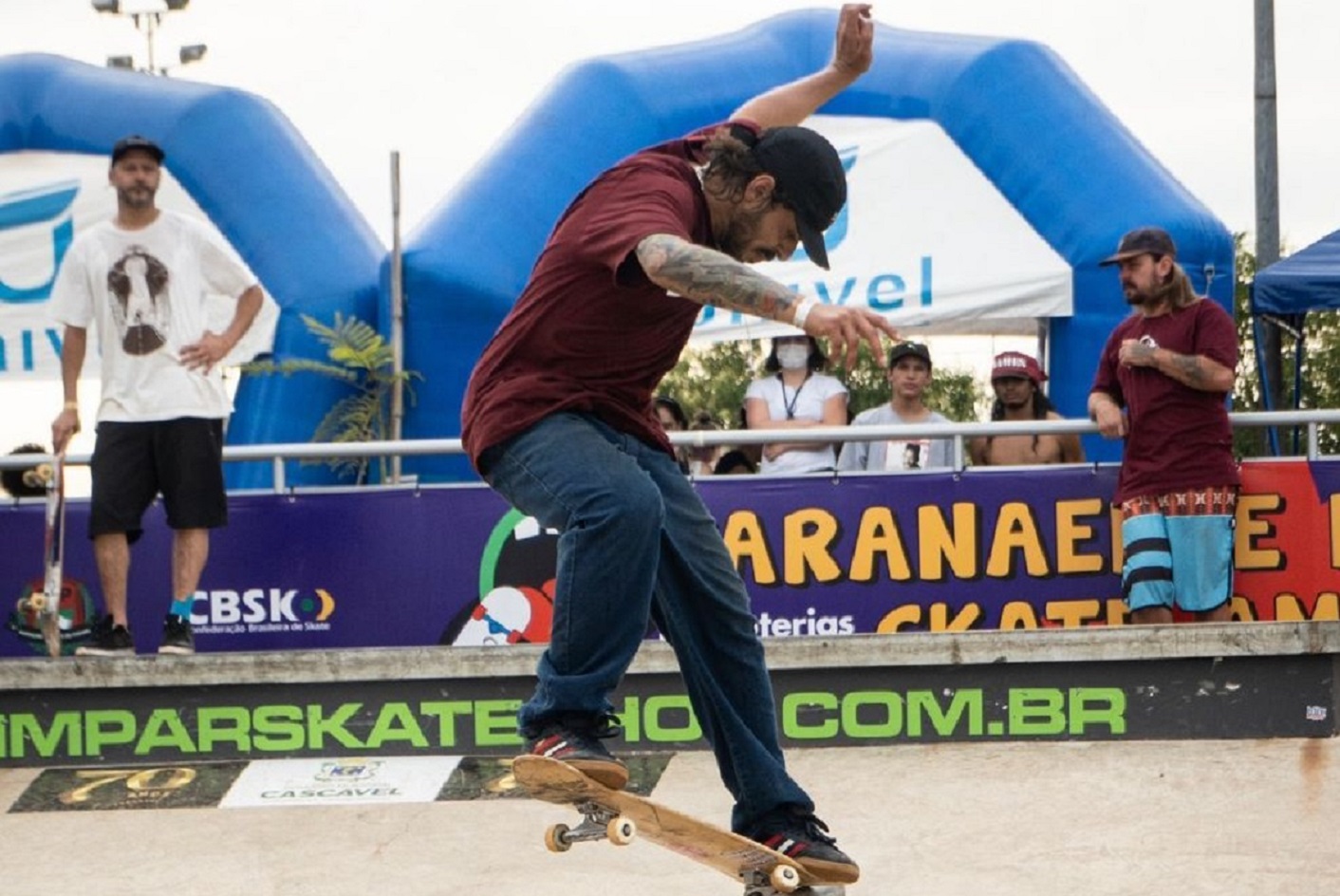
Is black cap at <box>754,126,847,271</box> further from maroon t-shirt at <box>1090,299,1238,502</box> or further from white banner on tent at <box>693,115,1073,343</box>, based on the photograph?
white banner on tent at <box>693,115,1073,343</box>

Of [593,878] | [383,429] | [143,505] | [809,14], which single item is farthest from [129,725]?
[809,14]

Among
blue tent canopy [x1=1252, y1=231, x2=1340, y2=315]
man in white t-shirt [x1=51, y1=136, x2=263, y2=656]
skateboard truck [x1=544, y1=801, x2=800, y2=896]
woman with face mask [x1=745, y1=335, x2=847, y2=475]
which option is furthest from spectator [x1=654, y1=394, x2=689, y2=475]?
skateboard truck [x1=544, y1=801, x2=800, y2=896]

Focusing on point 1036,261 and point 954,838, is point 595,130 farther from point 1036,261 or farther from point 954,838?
point 954,838

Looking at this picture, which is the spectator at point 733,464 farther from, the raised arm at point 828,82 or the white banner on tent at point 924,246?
the raised arm at point 828,82

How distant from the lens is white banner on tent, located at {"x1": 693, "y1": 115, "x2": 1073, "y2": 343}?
41.0 feet

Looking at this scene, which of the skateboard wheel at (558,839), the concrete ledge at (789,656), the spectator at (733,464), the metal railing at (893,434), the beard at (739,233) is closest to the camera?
the beard at (739,233)

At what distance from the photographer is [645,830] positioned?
4.93m

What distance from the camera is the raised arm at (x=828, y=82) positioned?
520 centimetres

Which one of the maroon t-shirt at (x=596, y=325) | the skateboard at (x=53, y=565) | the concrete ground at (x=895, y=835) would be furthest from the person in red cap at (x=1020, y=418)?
the maroon t-shirt at (x=596, y=325)

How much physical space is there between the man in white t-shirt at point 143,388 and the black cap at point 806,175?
3.96m

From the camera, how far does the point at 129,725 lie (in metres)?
7.89

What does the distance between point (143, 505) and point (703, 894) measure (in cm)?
345

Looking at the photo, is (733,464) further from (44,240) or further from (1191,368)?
(44,240)

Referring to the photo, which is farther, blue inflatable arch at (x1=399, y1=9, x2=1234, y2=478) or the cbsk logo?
blue inflatable arch at (x1=399, y1=9, x2=1234, y2=478)
